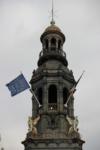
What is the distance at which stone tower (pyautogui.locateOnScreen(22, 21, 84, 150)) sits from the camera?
94562 mm

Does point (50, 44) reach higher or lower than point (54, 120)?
higher

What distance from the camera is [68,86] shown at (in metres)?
102

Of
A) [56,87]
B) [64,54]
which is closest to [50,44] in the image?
[64,54]

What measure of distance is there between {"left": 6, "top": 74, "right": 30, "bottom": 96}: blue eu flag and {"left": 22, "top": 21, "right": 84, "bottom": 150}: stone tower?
4997mm

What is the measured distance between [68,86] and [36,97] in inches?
213

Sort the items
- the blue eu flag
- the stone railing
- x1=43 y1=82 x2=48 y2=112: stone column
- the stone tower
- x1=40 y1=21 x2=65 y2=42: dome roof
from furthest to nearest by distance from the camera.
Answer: x1=40 y1=21 x2=65 y2=42: dome roof
the stone railing
x1=43 y1=82 x2=48 y2=112: stone column
the stone tower
the blue eu flag

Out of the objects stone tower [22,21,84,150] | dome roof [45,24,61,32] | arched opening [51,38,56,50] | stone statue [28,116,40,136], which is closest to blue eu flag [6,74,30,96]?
stone tower [22,21,84,150]

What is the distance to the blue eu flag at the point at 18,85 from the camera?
94.2 metres

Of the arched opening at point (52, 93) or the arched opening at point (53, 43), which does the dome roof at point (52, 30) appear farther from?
the arched opening at point (52, 93)

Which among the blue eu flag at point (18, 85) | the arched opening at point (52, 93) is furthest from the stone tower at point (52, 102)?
the blue eu flag at point (18, 85)

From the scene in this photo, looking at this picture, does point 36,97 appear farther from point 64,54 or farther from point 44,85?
point 64,54

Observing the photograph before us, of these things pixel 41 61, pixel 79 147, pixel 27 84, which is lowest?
pixel 79 147

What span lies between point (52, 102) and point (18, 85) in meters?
7.53

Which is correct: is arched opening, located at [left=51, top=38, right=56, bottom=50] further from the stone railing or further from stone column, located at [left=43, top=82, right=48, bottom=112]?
stone column, located at [left=43, top=82, right=48, bottom=112]
